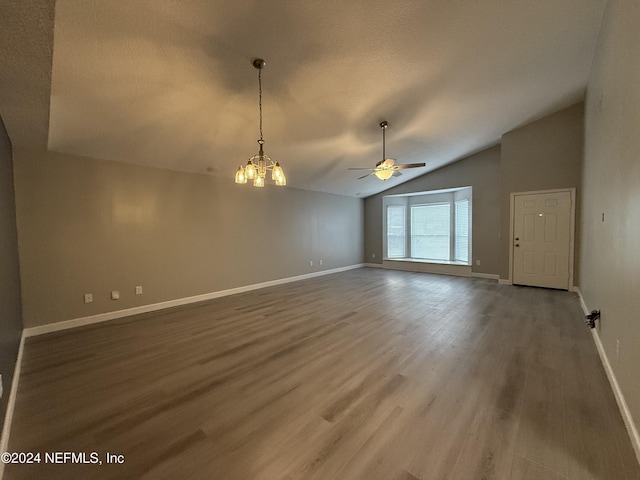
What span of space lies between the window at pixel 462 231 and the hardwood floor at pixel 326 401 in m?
3.97

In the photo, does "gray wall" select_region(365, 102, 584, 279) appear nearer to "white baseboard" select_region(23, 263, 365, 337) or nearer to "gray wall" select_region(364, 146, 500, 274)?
"gray wall" select_region(364, 146, 500, 274)

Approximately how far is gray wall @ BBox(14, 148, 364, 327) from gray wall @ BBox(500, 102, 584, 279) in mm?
4942

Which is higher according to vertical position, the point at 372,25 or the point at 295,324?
the point at 372,25

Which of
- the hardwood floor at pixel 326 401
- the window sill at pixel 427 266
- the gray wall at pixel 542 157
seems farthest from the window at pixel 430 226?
the hardwood floor at pixel 326 401

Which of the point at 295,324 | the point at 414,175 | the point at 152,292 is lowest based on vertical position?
the point at 295,324

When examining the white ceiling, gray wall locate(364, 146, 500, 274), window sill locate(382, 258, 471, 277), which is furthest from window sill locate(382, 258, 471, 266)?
the white ceiling

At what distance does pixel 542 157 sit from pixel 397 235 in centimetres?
432

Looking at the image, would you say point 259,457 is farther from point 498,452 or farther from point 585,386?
point 585,386

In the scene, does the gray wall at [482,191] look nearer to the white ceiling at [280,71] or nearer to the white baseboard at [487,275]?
the white baseboard at [487,275]

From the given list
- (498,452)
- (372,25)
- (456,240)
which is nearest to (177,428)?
(498,452)

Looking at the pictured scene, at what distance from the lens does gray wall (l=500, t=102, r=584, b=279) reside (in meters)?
5.05

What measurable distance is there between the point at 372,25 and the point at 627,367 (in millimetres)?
3268

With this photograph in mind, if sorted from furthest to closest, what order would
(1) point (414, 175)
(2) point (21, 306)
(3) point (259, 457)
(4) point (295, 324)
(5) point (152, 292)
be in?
(1) point (414, 175) < (5) point (152, 292) < (4) point (295, 324) < (2) point (21, 306) < (3) point (259, 457)

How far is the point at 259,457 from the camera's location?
145cm
